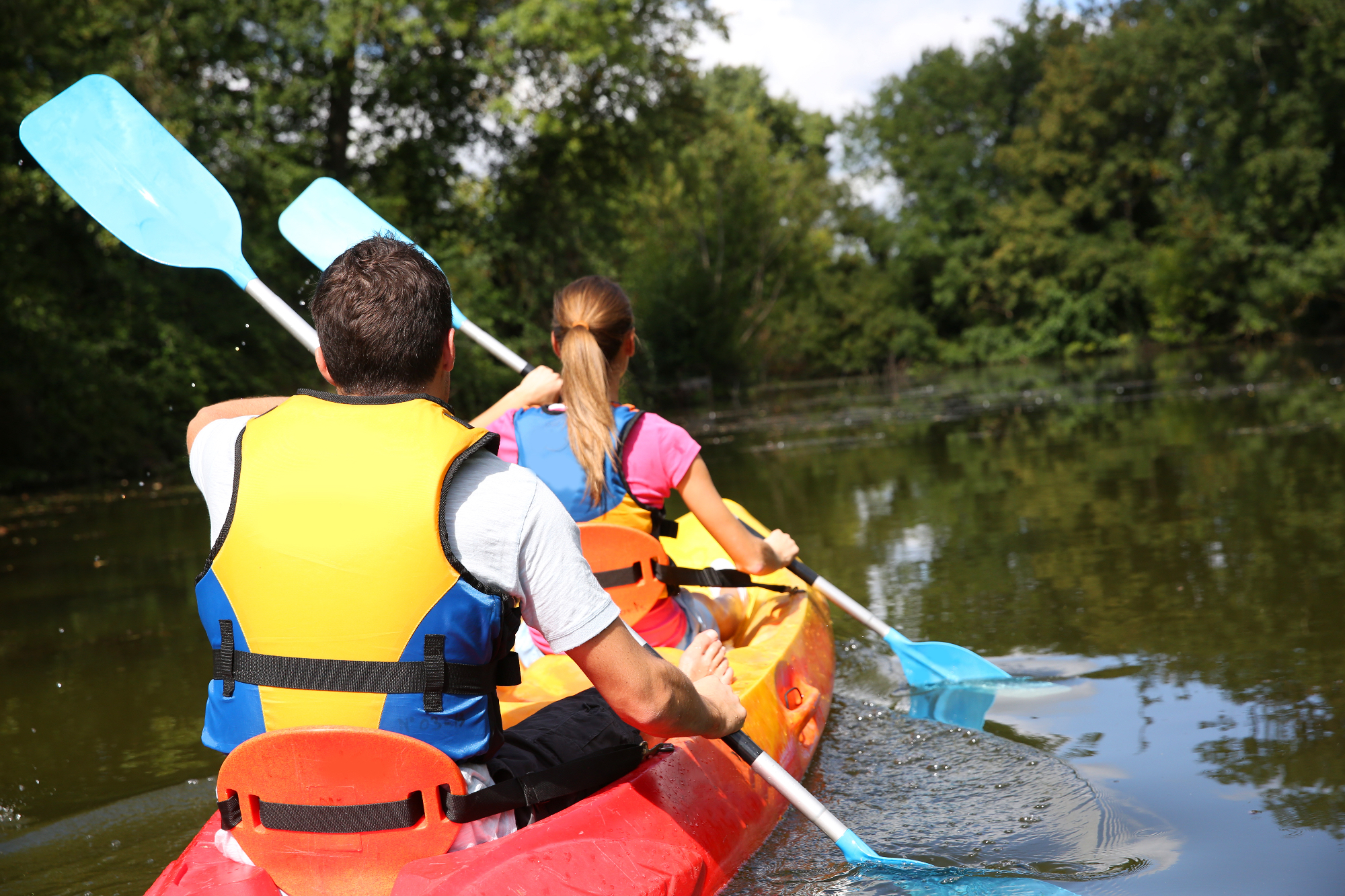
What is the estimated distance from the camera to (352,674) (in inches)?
62.5

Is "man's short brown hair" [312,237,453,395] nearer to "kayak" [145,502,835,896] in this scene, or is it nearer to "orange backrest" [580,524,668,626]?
"kayak" [145,502,835,896]

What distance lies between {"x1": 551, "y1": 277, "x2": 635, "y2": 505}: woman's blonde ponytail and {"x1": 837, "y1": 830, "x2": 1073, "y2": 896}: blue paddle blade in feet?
3.62

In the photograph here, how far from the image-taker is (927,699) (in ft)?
12.4

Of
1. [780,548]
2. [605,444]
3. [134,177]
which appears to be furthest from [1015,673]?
[134,177]

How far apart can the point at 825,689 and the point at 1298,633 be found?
5.79 ft

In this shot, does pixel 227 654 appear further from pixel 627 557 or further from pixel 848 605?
pixel 848 605

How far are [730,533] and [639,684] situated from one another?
153 centimetres

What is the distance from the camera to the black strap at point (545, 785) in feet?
5.50

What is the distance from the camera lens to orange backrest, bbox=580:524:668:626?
2889 mm

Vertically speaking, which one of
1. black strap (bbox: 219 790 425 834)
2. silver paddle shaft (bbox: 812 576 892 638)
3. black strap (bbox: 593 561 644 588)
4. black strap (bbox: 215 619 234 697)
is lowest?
silver paddle shaft (bbox: 812 576 892 638)

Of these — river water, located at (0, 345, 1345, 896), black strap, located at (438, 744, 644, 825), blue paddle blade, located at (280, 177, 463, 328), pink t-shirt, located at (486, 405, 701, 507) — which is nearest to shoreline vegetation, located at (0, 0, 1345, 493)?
river water, located at (0, 345, 1345, 896)

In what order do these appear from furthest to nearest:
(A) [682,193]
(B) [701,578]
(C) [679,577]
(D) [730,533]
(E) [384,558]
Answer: (A) [682,193] < (B) [701,578] < (C) [679,577] < (D) [730,533] < (E) [384,558]

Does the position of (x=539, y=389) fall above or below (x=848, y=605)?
above

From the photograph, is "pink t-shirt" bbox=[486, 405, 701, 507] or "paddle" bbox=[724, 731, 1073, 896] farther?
"pink t-shirt" bbox=[486, 405, 701, 507]
